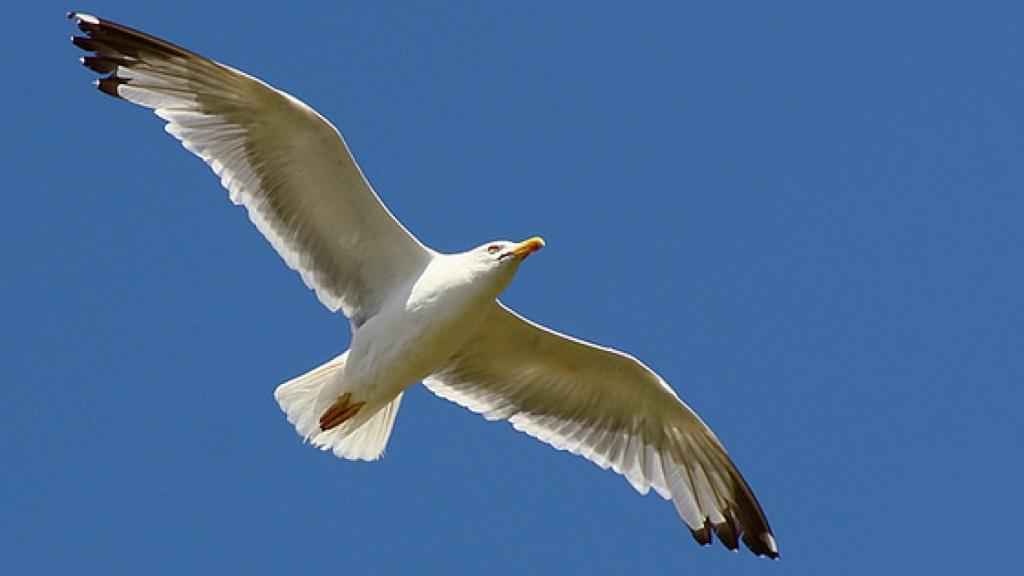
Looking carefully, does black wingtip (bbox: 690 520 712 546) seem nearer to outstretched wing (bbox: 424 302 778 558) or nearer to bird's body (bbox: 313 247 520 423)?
outstretched wing (bbox: 424 302 778 558)

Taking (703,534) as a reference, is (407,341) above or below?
above

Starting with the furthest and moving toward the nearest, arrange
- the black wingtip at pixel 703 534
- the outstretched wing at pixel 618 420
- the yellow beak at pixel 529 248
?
1. the black wingtip at pixel 703 534
2. the outstretched wing at pixel 618 420
3. the yellow beak at pixel 529 248

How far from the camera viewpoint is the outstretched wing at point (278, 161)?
11.5 metres

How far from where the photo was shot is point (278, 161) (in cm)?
1183

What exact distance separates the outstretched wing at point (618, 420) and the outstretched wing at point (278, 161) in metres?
0.97

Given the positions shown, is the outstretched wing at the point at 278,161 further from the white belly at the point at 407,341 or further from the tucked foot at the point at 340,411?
the tucked foot at the point at 340,411

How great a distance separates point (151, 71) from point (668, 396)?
409 centimetres

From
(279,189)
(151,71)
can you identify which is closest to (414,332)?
(279,189)

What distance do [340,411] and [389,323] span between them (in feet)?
2.23

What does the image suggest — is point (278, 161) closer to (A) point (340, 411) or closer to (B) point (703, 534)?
(A) point (340, 411)

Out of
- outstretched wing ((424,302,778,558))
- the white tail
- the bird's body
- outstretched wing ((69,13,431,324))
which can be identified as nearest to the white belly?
the bird's body

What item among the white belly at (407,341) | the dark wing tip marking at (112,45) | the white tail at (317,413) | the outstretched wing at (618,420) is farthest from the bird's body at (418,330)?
the dark wing tip marking at (112,45)

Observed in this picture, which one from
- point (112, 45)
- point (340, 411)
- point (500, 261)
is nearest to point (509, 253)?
point (500, 261)

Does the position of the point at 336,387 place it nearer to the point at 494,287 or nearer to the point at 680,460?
the point at 494,287
